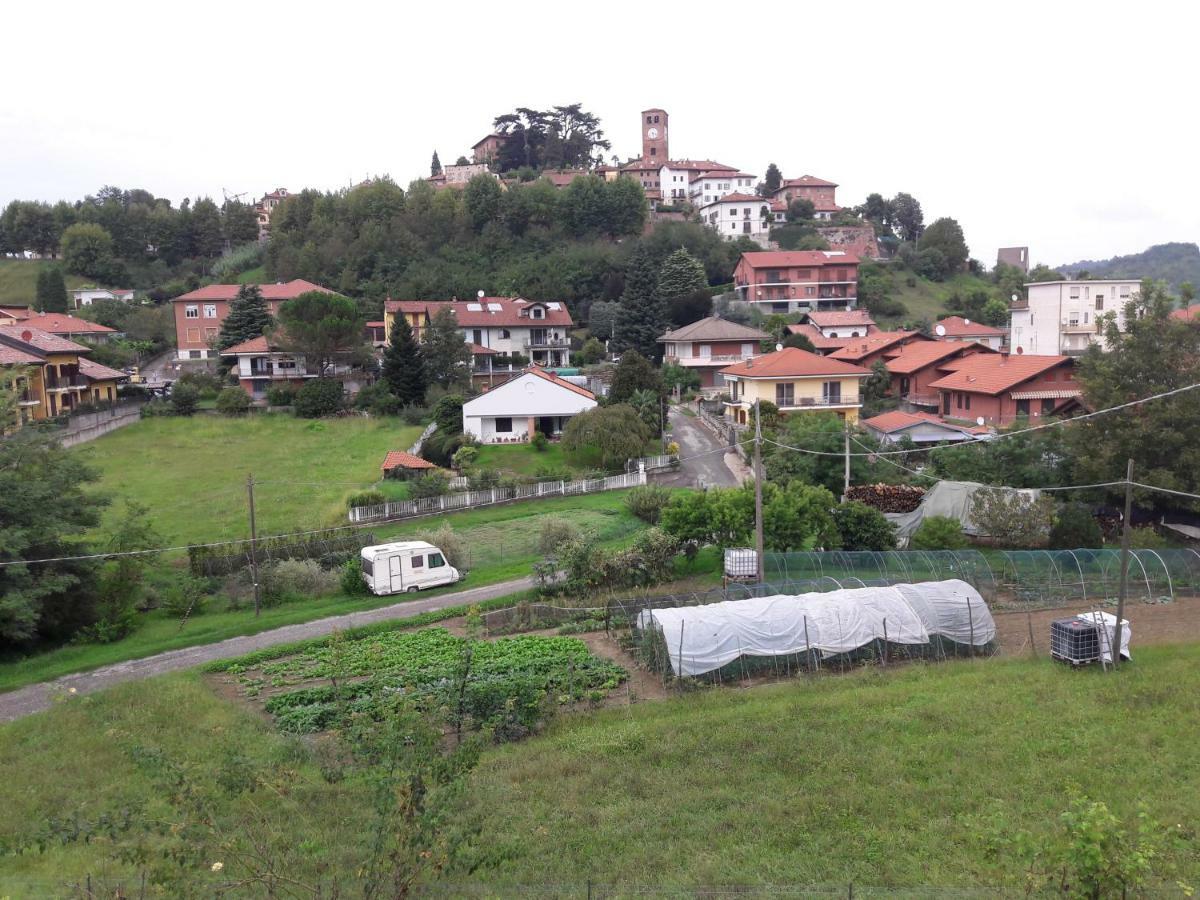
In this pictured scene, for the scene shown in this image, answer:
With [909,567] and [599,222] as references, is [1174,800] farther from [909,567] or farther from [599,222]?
[599,222]

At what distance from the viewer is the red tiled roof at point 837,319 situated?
6347 cm

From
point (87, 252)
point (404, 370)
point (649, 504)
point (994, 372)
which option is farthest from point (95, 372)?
point (994, 372)

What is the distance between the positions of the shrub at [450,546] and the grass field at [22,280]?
221 feet

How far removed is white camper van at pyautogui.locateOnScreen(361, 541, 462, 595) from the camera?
23.6 metres

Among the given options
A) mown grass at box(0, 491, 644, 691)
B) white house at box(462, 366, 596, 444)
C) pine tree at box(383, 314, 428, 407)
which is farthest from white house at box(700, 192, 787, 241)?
mown grass at box(0, 491, 644, 691)

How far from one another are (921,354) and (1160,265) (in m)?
123

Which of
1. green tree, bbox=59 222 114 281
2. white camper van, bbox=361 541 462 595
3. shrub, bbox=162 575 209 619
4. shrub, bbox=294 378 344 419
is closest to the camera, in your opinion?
shrub, bbox=162 575 209 619

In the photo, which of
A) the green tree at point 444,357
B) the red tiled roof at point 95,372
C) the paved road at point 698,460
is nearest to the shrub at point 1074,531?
the paved road at point 698,460

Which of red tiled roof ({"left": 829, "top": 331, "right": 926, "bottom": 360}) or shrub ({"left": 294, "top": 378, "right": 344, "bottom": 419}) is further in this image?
red tiled roof ({"left": 829, "top": 331, "right": 926, "bottom": 360})

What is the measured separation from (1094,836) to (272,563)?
21.8m

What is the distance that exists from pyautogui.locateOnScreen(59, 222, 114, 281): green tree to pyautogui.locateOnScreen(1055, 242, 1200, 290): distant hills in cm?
11976

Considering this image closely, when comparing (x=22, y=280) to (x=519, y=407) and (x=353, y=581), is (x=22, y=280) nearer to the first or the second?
(x=519, y=407)

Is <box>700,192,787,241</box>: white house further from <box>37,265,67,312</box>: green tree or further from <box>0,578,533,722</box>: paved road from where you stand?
<box>0,578,533,722</box>: paved road

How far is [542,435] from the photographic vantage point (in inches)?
1580
